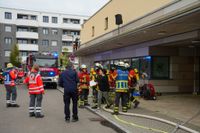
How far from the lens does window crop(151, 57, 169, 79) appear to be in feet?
63.1

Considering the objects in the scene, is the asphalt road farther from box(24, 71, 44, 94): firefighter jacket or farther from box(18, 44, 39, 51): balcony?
box(18, 44, 39, 51): balcony

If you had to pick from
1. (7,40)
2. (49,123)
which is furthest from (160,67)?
(7,40)

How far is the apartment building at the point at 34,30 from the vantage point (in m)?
Answer: 67.6

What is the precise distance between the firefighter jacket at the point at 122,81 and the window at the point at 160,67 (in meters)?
7.76

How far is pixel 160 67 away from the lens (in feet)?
63.4

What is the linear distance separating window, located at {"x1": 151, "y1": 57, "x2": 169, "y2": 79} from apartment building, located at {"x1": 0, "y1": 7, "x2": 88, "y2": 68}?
47421 mm

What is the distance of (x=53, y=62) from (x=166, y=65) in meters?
10.2

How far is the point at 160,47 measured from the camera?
18922mm

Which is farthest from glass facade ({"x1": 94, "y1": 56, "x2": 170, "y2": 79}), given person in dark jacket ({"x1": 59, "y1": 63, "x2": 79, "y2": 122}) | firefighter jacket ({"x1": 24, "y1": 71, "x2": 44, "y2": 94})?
person in dark jacket ({"x1": 59, "y1": 63, "x2": 79, "y2": 122})

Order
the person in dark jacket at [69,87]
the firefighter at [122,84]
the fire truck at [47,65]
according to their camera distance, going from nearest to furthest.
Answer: the person in dark jacket at [69,87] < the firefighter at [122,84] < the fire truck at [47,65]

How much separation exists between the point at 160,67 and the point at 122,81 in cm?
822

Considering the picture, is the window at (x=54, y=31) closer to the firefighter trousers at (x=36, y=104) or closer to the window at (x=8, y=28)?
the window at (x=8, y=28)

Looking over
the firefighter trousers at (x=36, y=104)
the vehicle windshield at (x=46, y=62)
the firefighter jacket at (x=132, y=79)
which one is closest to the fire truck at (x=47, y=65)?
the vehicle windshield at (x=46, y=62)

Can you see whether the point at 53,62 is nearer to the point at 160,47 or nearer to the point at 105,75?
the point at 160,47
